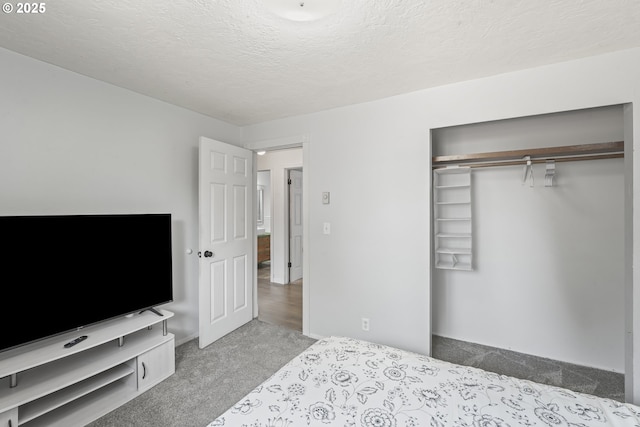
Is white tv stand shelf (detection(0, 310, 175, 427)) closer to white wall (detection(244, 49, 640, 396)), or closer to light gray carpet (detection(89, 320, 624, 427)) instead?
light gray carpet (detection(89, 320, 624, 427))

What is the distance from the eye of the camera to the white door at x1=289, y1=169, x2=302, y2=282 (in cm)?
509

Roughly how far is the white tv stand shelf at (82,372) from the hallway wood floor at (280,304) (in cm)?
135

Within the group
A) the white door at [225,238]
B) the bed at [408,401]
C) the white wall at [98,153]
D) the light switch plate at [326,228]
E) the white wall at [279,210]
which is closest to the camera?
the bed at [408,401]

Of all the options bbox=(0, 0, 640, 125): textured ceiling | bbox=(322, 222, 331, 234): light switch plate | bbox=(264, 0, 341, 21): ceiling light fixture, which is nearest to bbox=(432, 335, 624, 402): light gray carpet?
bbox=(322, 222, 331, 234): light switch plate

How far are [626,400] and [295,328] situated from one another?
2687 mm

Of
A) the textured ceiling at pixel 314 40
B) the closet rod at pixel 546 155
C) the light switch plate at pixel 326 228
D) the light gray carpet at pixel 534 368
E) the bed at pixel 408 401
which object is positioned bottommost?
the light gray carpet at pixel 534 368

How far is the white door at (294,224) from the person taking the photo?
16.7ft

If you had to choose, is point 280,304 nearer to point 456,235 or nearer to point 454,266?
point 454,266

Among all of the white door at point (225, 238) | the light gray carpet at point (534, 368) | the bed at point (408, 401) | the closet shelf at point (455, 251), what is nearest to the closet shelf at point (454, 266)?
the closet shelf at point (455, 251)

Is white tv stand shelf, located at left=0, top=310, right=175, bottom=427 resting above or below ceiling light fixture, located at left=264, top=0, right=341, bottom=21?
below

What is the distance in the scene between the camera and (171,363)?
7.53 ft

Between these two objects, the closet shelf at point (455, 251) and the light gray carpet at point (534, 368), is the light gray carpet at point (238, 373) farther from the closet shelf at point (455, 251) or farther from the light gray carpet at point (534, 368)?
the closet shelf at point (455, 251)

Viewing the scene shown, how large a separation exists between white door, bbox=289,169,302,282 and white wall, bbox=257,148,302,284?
0.10 metres

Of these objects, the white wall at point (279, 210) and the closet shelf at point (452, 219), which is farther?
the white wall at point (279, 210)
